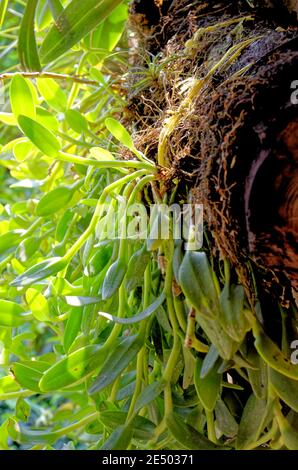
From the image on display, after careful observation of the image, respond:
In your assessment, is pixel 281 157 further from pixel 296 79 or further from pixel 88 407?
pixel 88 407

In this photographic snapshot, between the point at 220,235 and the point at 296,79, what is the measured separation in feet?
0.45

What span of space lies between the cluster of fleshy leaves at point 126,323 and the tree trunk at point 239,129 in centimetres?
3

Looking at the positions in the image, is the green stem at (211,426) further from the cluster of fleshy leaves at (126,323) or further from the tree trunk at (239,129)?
the tree trunk at (239,129)

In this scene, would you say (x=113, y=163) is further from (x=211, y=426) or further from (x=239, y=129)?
(x=211, y=426)

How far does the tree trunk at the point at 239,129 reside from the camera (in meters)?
0.42

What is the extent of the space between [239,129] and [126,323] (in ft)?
0.62

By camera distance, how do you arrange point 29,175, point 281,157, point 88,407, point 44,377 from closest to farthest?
point 281,157 < point 44,377 < point 88,407 < point 29,175

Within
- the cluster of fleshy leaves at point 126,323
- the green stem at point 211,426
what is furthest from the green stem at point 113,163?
the green stem at point 211,426

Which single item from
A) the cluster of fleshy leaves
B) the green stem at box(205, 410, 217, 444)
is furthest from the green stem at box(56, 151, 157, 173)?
the green stem at box(205, 410, 217, 444)

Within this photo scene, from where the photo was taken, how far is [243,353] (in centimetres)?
50

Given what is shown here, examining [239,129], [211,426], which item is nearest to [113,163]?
[239,129]

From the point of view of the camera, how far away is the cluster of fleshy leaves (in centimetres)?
48
